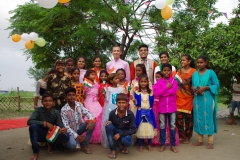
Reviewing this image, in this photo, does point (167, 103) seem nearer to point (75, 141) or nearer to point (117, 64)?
point (117, 64)

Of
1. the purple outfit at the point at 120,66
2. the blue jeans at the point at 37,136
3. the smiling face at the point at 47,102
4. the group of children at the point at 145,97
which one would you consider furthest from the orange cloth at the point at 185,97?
the smiling face at the point at 47,102

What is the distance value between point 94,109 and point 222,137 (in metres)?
2.96

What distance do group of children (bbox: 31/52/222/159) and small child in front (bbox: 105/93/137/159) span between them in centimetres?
36

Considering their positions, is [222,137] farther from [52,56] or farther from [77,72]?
[52,56]

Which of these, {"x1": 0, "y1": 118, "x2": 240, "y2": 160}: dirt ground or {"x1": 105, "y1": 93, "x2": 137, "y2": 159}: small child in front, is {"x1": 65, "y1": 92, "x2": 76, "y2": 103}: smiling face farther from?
{"x1": 0, "y1": 118, "x2": 240, "y2": 160}: dirt ground

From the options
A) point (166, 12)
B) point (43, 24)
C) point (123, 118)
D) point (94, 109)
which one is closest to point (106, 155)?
point (123, 118)

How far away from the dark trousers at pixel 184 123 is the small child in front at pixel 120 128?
1265 mm

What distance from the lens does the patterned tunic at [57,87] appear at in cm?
465

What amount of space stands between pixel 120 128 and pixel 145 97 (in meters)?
0.73

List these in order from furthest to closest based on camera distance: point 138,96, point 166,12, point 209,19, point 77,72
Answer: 1. point 209,19
2. point 166,12
3. point 77,72
4. point 138,96

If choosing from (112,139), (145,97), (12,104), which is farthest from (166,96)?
(12,104)

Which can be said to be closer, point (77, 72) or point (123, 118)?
point (123, 118)

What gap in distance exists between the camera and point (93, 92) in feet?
16.7

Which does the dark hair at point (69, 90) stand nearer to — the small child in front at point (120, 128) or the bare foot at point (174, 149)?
the small child in front at point (120, 128)
